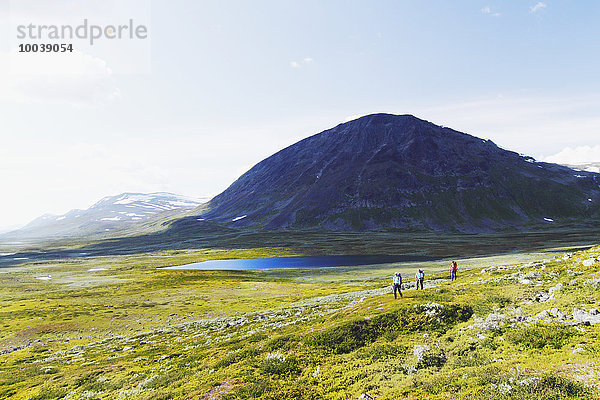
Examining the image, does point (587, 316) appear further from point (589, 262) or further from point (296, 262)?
point (296, 262)

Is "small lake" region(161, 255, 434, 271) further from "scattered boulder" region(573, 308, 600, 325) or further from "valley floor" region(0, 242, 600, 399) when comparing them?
"scattered boulder" region(573, 308, 600, 325)

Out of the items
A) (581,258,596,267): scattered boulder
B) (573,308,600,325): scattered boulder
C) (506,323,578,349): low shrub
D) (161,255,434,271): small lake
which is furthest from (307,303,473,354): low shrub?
(161,255,434,271): small lake

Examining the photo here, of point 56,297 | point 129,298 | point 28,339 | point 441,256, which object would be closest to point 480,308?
point 28,339

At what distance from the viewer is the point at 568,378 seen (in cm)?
1245

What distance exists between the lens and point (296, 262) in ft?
500

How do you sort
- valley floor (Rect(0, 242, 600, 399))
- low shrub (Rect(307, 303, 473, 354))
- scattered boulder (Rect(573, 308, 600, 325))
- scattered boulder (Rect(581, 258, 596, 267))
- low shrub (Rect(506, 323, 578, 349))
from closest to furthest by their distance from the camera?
valley floor (Rect(0, 242, 600, 399)) → low shrub (Rect(506, 323, 578, 349)) → scattered boulder (Rect(573, 308, 600, 325)) → low shrub (Rect(307, 303, 473, 354)) → scattered boulder (Rect(581, 258, 596, 267))

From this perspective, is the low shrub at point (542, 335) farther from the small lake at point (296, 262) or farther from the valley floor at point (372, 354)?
the small lake at point (296, 262)

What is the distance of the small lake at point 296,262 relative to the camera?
137 meters

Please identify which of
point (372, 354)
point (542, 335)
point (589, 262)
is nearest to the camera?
point (542, 335)

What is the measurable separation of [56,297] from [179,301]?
46498 mm

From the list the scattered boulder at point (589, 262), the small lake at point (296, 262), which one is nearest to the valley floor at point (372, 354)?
the scattered boulder at point (589, 262)

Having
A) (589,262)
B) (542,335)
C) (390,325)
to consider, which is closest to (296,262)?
(589,262)

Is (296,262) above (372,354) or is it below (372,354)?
below

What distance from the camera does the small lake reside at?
136738 millimetres
